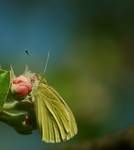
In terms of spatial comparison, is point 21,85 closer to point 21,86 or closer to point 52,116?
point 21,86

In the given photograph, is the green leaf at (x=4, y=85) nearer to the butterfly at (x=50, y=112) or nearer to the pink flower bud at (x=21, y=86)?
the pink flower bud at (x=21, y=86)

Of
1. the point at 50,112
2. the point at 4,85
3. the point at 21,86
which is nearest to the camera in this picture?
the point at 4,85

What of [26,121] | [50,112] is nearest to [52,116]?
[50,112]

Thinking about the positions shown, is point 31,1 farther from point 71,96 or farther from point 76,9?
point 71,96

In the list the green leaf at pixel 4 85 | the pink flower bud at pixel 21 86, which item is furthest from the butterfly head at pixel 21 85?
the green leaf at pixel 4 85

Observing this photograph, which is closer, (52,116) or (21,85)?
(21,85)

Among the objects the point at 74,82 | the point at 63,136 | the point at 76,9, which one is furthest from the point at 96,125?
the point at 63,136

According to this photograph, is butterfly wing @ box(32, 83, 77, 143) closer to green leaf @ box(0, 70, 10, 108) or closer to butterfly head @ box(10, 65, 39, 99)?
butterfly head @ box(10, 65, 39, 99)

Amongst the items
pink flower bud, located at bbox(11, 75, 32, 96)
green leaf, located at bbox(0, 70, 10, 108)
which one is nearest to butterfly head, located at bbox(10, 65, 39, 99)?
pink flower bud, located at bbox(11, 75, 32, 96)
